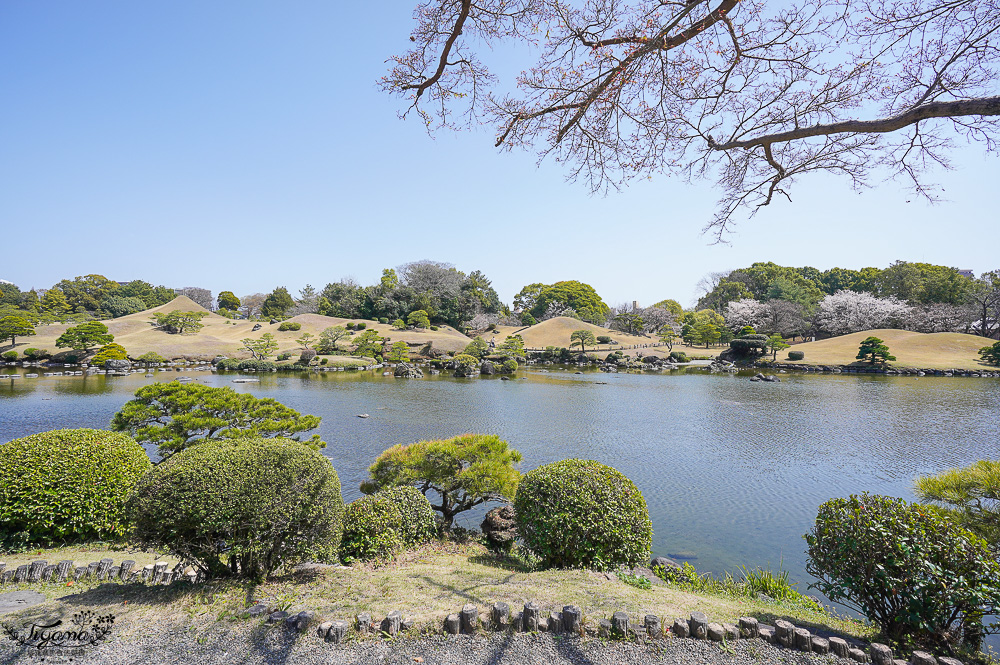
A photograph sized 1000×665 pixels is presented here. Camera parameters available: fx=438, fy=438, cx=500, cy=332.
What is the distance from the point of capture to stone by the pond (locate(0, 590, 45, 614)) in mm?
3464

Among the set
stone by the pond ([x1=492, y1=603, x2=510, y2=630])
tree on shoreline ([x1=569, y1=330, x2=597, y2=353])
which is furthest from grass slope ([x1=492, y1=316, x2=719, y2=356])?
stone by the pond ([x1=492, y1=603, x2=510, y2=630])

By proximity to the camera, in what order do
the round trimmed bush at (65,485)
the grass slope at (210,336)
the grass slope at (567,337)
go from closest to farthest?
the round trimmed bush at (65,485)
the grass slope at (210,336)
the grass slope at (567,337)

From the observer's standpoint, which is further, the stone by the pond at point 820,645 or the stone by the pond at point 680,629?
the stone by the pond at point 680,629

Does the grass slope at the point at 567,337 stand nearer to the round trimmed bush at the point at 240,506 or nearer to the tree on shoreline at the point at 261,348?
the tree on shoreline at the point at 261,348

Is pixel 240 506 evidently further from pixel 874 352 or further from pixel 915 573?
pixel 874 352

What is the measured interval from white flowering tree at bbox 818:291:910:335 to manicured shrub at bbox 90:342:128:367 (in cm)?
6337

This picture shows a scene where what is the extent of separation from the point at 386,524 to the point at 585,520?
2675mm

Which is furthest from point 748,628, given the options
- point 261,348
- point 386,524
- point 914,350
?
point 914,350

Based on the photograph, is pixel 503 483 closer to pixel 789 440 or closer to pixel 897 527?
pixel 897 527

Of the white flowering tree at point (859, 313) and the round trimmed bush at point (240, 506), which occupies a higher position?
the white flowering tree at point (859, 313)

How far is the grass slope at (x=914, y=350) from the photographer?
33.7 meters

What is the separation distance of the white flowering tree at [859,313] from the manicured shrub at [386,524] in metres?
54.4

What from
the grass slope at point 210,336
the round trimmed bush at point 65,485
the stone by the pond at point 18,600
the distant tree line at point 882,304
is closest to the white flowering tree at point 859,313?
the distant tree line at point 882,304

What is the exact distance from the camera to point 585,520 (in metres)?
5.23
